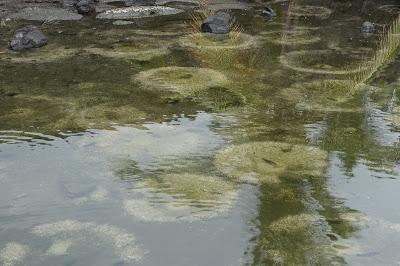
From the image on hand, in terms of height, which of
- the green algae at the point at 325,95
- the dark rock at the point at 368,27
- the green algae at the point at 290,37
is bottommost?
the green algae at the point at 325,95

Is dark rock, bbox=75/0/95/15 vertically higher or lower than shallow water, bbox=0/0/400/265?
higher

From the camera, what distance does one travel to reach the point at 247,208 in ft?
10.8

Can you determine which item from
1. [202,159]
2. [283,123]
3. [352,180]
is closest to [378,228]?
[352,180]

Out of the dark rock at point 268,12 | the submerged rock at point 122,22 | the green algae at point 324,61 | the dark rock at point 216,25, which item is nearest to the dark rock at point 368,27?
the green algae at point 324,61

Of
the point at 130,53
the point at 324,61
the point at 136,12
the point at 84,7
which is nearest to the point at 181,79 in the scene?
the point at 130,53

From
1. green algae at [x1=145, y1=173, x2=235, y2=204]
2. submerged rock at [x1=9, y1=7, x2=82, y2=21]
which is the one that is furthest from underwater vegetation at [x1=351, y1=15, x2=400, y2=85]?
submerged rock at [x1=9, y1=7, x2=82, y2=21]

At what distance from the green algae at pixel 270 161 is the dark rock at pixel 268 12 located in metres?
5.09

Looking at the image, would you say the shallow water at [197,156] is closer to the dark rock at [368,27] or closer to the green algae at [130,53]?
the green algae at [130,53]

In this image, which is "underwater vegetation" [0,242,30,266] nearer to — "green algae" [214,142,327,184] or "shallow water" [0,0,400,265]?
"shallow water" [0,0,400,265]

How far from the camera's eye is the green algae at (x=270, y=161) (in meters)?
3.71

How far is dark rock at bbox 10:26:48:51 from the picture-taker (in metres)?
6.66

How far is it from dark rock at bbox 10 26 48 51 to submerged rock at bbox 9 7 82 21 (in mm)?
1730

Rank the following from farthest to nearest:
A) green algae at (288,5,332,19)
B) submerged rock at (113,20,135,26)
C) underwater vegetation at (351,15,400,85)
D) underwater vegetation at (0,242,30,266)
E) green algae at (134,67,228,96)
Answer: green algae at (288,5,332,19)
submerged rock at (113,20,135,26)
underwater vegetation at (351,15,400,85)
green algae at (134,67,228,96)
underwater vegetation at (0,242,30,266)

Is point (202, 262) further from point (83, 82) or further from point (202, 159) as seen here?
point (83, 82)
